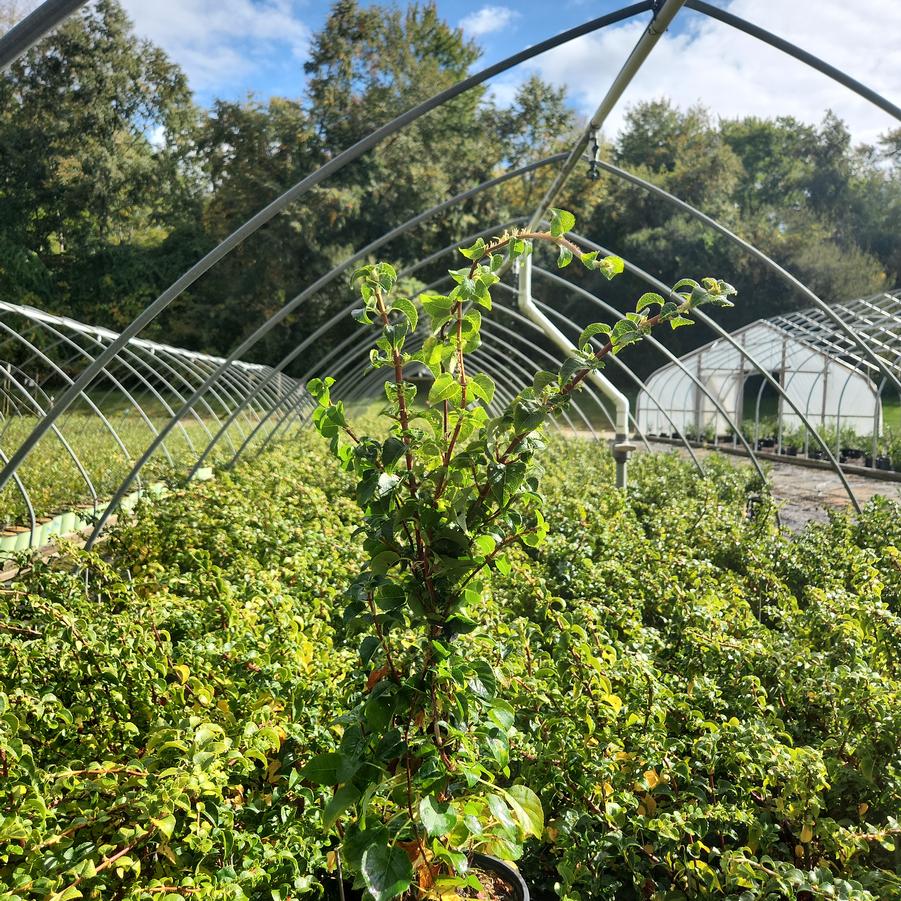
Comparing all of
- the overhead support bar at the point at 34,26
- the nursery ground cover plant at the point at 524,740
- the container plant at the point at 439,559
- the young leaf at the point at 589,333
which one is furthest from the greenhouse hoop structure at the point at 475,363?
the nursery ground cover plant at the point at 524,740

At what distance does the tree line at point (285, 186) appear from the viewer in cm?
2786

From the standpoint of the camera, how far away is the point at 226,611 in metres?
3.37

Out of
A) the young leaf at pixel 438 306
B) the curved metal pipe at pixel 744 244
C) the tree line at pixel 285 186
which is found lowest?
the young leaf at pixel 438 306

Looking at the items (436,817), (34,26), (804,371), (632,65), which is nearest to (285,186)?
(804,371)

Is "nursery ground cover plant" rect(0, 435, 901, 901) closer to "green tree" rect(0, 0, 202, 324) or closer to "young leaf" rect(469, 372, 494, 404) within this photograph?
"young leaf" rect(469, 372, 494, 404)

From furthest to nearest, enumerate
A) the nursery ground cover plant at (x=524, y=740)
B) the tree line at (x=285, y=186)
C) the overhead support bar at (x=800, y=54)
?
the tree line at (x=285, y=186) → the overhead support bar at (x=800, y=54) → the nursery ground cover plant at (x=524, y=740)

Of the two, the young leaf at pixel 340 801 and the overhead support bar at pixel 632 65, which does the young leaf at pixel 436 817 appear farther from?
the overhead support bar at pixel 632 65

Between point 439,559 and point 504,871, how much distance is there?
94 centimetres

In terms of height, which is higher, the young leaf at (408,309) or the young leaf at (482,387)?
the young leaf at (408,309)

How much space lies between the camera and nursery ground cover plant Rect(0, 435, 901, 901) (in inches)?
79.7

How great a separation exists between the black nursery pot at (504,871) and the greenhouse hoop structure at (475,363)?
2278mm

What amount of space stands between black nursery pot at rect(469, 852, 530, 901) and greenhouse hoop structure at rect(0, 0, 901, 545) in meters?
2.28

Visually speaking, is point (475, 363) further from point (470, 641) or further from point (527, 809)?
point (527, 809)

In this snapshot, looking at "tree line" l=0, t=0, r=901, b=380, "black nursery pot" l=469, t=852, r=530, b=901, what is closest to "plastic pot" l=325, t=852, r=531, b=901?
"black nursery pot" l=469, t=852, r=530, b=901
